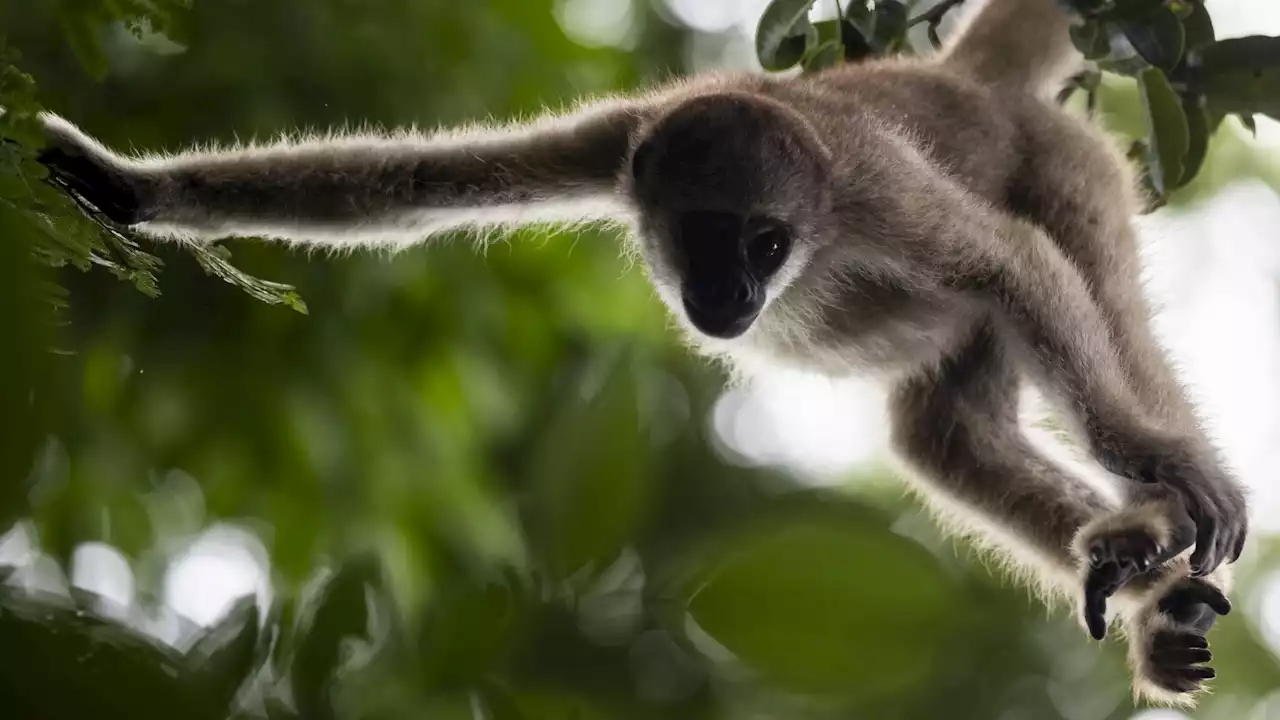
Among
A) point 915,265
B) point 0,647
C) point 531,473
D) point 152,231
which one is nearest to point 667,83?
point 915,265

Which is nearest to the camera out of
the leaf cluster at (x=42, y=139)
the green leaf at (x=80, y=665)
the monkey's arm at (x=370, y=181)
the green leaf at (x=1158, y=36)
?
the leaf cluster at (x=42, y=139)

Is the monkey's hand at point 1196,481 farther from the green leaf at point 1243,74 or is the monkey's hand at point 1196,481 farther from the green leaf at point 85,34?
the green leaf at point 85,34

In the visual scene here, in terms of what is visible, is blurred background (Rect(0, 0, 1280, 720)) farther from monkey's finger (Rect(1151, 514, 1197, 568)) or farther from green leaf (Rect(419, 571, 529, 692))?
monkey's finger (Rect(1151, 514, 1197, 568))

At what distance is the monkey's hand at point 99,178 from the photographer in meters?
0.99

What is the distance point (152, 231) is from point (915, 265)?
31.1 inches

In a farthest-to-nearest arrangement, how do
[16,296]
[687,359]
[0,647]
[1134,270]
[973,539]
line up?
1. [687,359]
2. [973,539]
3. [1134,270]
4. [0,647]
5. [16,296]

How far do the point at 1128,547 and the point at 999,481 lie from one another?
0.38 m

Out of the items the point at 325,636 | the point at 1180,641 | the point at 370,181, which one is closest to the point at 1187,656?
the point at 1180,641

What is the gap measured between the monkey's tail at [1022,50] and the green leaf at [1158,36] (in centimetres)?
27

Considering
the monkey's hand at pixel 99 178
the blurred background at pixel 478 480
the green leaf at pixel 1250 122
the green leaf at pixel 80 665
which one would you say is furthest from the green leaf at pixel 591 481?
the green leaf at pixel 1250 122

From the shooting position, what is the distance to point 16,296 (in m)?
0.38

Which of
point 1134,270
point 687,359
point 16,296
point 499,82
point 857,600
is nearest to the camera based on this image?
point 16,296

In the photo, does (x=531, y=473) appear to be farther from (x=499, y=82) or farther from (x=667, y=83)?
(x=499, y=82)

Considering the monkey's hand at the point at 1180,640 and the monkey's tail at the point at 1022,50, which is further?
the monkey's tail at the point at 1022,50
